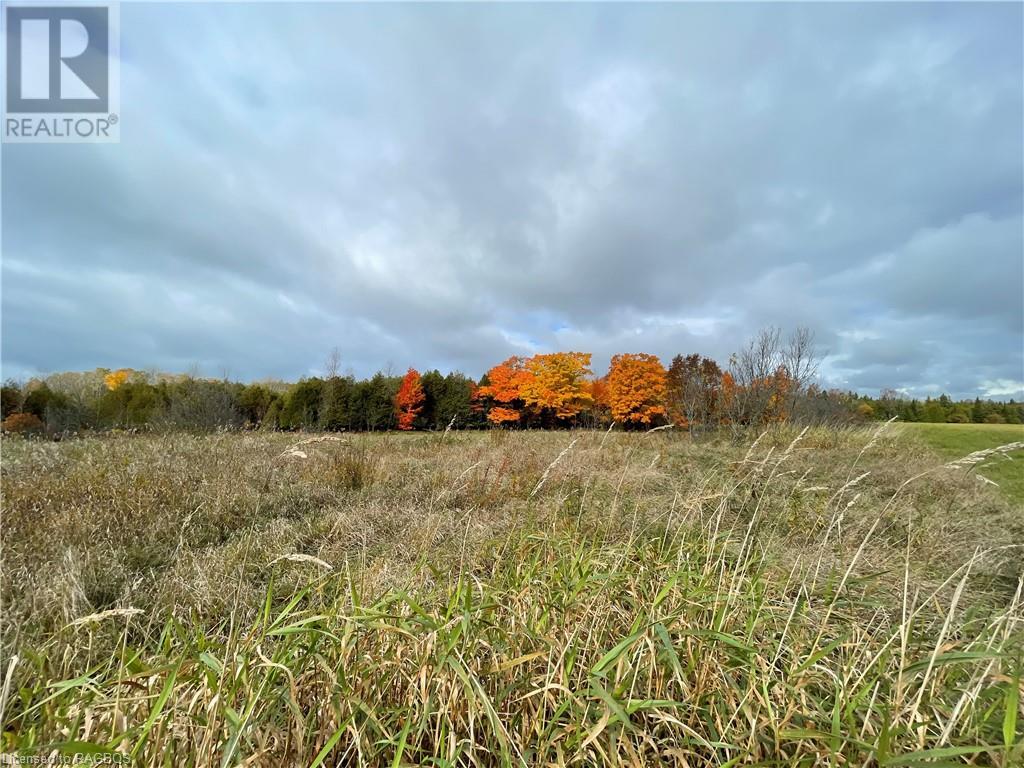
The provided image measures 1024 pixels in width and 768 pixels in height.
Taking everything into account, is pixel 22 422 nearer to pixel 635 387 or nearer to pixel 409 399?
pixel 409 399

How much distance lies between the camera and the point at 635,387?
28734 millimetres

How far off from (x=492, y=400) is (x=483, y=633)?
106 ft

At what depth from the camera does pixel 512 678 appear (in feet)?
5.23

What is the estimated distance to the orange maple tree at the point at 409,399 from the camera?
88.5 ft

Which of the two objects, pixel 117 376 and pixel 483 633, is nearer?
pixel 483 633

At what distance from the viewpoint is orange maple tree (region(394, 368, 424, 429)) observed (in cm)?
2697

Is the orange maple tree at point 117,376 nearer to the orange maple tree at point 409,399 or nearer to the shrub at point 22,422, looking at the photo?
the shrub at point 22,422

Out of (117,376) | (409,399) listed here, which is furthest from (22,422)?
(409,399)

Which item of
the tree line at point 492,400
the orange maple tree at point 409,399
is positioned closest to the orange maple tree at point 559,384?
the tree line at point 492,400

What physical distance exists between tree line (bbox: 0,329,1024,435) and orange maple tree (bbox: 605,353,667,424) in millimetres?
72

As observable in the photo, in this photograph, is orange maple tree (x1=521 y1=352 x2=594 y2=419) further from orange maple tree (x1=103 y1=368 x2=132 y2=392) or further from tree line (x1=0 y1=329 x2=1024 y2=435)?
orange maple tree (x1=103 y1=368 x2=132 y2=392)

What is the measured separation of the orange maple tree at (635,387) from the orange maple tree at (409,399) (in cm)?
1342

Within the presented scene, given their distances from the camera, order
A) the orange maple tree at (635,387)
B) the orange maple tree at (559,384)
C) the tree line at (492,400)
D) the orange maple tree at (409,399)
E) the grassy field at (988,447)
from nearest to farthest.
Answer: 1. the grassy field at (988,447)
2. the tree line at (492,400)
3. the orange maple tree at (409,399)
4. the orange maple tree at (635,387)
5. the orange maple tree at (559,384)

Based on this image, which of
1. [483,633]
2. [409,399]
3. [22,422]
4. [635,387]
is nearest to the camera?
[483,633]
